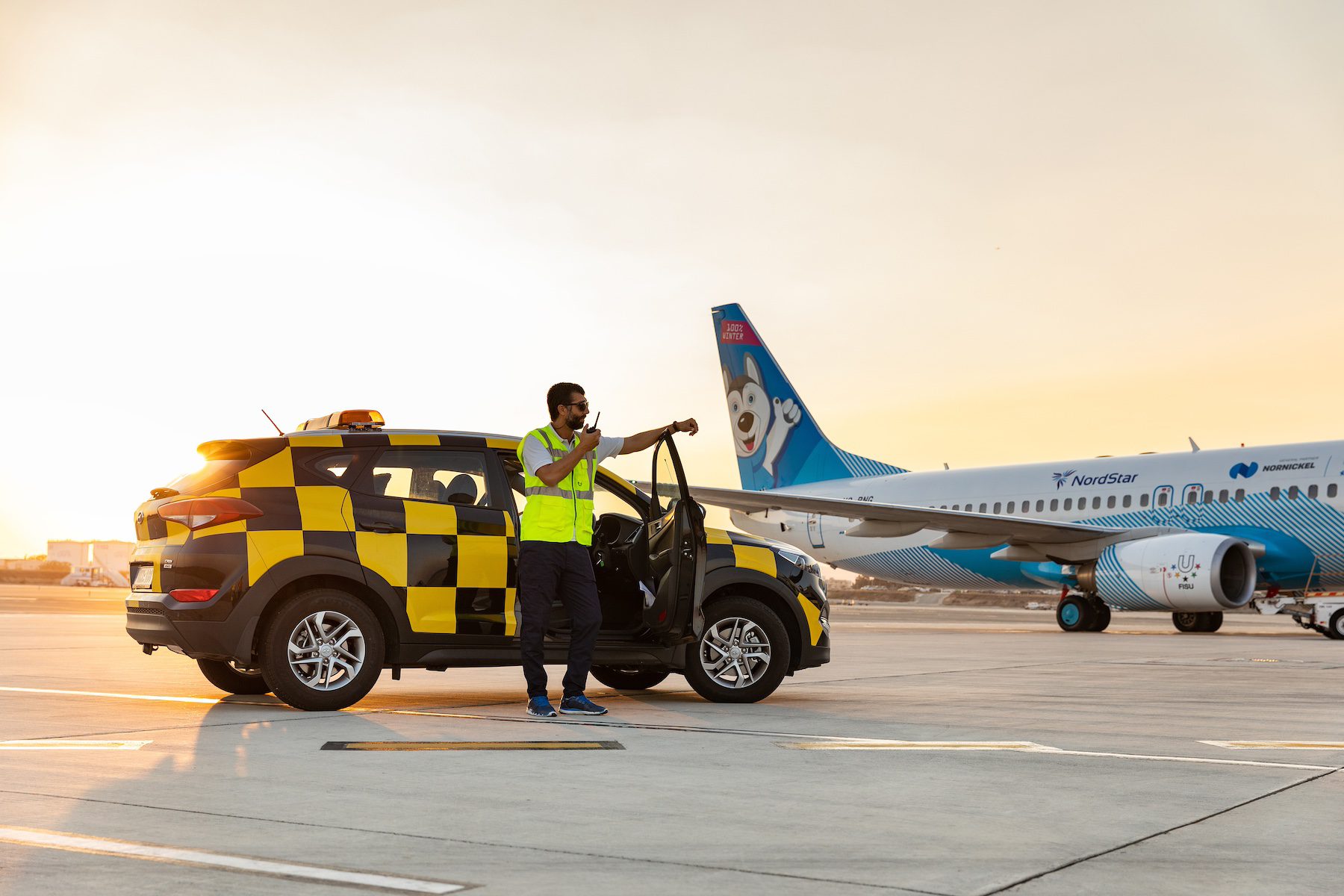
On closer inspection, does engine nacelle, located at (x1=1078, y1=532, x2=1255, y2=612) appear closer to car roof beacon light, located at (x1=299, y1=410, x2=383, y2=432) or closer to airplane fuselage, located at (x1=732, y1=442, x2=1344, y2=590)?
airplane fuselage, located at (x1=732, y1=442, x2=1344, y2=590)

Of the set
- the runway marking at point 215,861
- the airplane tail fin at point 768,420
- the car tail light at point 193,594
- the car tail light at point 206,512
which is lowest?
the runway marking at point 215,861

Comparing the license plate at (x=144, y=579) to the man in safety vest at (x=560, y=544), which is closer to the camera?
the man in safety vest at (x=560, y=544)

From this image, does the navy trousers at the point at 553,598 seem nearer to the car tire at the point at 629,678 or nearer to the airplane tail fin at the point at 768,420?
the car tire at the point at 629,678

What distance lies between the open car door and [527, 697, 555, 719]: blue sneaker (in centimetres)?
81

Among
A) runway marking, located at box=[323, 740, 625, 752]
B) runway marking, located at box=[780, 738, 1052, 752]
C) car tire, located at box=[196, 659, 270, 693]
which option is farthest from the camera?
car tire, located at box=[196, 659, 270, 693]

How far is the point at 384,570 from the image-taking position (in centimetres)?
732

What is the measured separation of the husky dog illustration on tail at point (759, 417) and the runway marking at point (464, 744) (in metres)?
23.2

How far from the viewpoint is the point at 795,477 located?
96.1 ft

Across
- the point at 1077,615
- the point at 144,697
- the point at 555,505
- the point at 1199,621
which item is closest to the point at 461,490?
the point at 555,505

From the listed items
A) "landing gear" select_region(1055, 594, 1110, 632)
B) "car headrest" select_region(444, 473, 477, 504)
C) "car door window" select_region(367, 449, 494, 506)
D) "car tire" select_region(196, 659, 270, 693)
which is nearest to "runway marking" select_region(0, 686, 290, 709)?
"car tire" select_region(196, 659, 270, 693)

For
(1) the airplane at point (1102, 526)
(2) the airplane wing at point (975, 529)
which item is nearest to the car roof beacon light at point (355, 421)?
(1) the airplane at point (1102, 526)

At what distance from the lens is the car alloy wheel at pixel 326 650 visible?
283 inches

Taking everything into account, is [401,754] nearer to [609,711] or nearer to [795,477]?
[609,711]

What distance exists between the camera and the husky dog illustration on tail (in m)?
29.1
